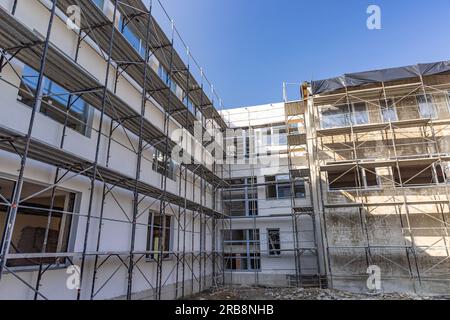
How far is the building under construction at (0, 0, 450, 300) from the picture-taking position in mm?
4844

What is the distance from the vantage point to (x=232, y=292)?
1037cm

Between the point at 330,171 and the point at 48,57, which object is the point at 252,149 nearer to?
the point at 330,171

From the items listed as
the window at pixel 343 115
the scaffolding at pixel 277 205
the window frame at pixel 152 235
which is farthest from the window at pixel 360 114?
the window frame at pixel 152 235

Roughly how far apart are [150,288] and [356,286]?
7.08 metres

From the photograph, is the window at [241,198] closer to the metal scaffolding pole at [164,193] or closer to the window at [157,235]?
the window at [157,235]

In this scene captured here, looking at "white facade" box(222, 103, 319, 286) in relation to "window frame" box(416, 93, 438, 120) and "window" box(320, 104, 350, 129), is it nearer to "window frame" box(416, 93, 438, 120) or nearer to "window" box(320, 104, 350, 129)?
"window" box(320, 104, 350, 129)

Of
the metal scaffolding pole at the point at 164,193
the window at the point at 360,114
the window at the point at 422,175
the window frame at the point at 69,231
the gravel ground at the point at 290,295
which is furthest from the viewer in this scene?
the window at the point at 360,114

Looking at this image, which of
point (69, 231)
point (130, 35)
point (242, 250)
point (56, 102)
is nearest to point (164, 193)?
point (69, 231)

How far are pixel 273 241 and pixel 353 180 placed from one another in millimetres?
4403

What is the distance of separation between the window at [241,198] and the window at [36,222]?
29.2 feet

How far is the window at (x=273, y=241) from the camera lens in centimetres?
1274

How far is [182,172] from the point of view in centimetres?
1059

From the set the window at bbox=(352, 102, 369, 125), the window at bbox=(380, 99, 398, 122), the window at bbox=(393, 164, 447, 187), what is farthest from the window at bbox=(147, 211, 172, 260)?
the window at bbox=(380, 99, 398, 122)
